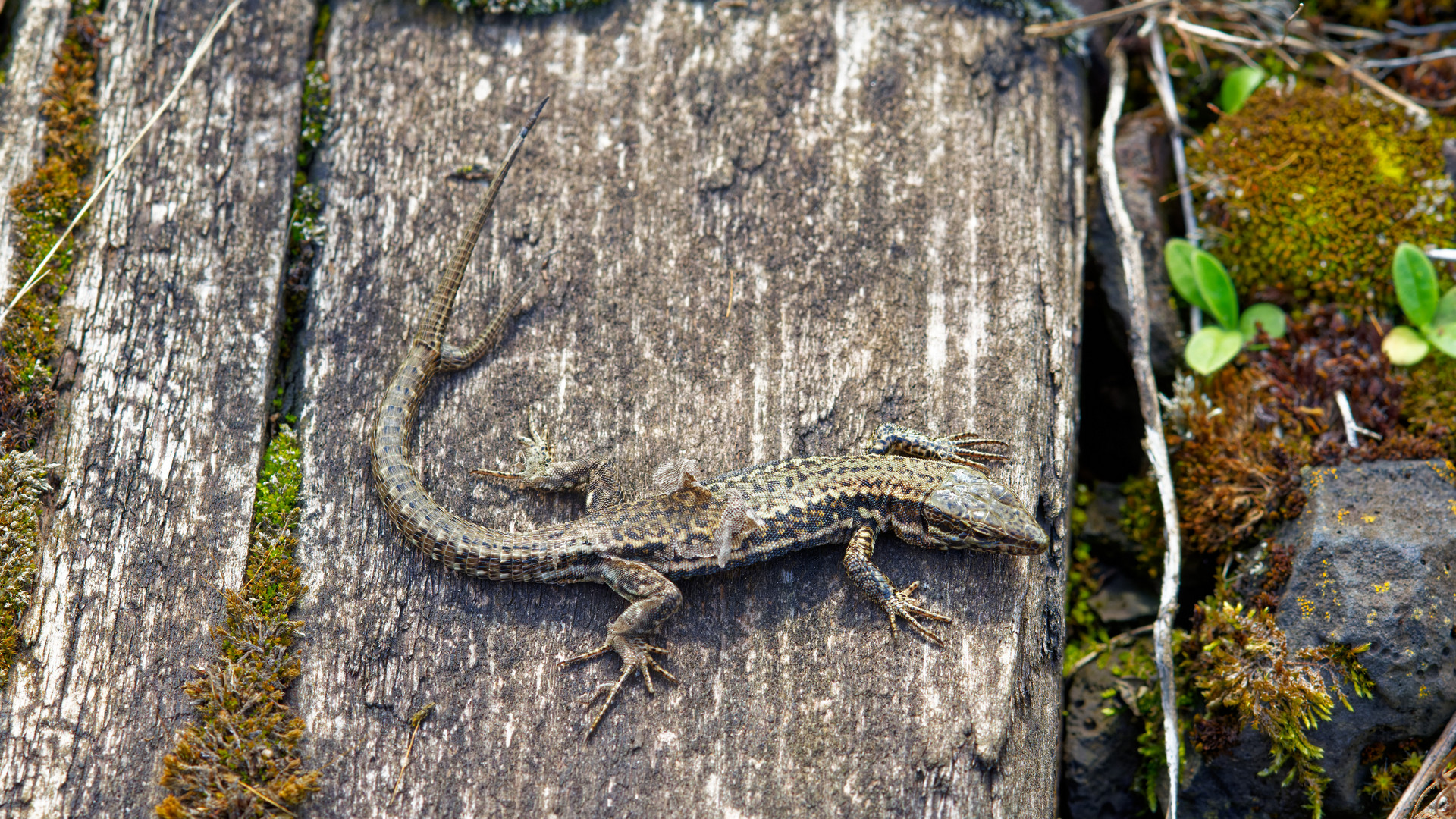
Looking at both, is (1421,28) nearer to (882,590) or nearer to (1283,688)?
(1283,688)

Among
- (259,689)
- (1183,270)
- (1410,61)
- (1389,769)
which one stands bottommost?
(259,689)

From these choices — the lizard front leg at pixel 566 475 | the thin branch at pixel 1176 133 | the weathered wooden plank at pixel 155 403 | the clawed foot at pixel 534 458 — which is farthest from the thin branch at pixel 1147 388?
the weathered wooden plank at pixel 155 403

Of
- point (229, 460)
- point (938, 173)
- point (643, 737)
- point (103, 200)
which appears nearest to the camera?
point (643, 737)

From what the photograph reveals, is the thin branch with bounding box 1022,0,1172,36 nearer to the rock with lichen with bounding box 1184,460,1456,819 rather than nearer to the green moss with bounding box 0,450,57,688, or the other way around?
the rock with lichen with bounding box 1184,460,1456,819

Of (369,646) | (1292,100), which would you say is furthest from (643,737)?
(1292,100)

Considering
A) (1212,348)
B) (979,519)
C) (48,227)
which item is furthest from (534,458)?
(1212,348)

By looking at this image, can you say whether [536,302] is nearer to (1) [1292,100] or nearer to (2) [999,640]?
(2) [999,640]
